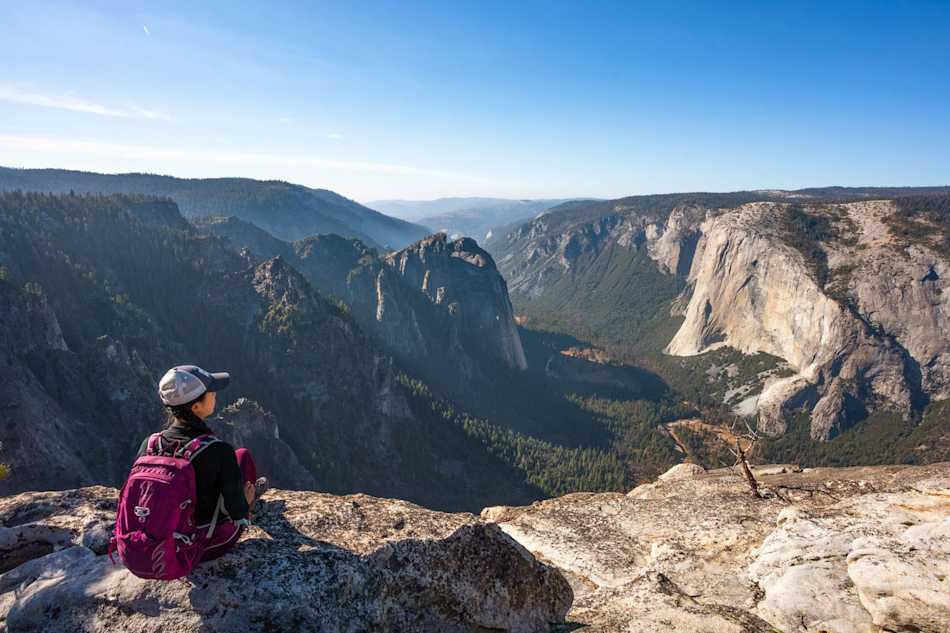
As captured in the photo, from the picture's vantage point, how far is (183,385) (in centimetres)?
652

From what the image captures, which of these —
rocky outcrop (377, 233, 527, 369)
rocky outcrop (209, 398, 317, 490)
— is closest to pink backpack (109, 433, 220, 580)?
rocky outcrop (209, 398, 317, 490)

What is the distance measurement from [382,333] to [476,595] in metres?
144

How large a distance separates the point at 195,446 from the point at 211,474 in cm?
46

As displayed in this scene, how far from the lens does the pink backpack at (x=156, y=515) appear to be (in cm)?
591

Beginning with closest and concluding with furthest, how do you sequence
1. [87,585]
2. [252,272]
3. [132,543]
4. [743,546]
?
1. [132,543]
2. [87,585]
3. [743,546]
4. [252,272]

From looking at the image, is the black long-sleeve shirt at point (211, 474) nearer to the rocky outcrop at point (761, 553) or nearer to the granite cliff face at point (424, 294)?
the rocky outcrop at point (761, 553)

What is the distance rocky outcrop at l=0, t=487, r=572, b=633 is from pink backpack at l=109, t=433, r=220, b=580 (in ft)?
3.27

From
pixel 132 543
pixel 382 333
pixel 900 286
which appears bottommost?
pixel 382 333

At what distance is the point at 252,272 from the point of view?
109m

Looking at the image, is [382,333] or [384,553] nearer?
[384,553]

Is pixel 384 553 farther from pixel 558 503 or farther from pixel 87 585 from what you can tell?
pixel 558 503

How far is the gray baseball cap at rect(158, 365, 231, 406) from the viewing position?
641 cm

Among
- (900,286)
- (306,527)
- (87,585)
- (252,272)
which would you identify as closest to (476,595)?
(306,527)

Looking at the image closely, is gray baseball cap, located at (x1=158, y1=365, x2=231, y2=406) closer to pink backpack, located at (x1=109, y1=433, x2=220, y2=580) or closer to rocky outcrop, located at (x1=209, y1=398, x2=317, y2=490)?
pink backpack, located at (x1=109, y1=433, x2=220, y2=580)
